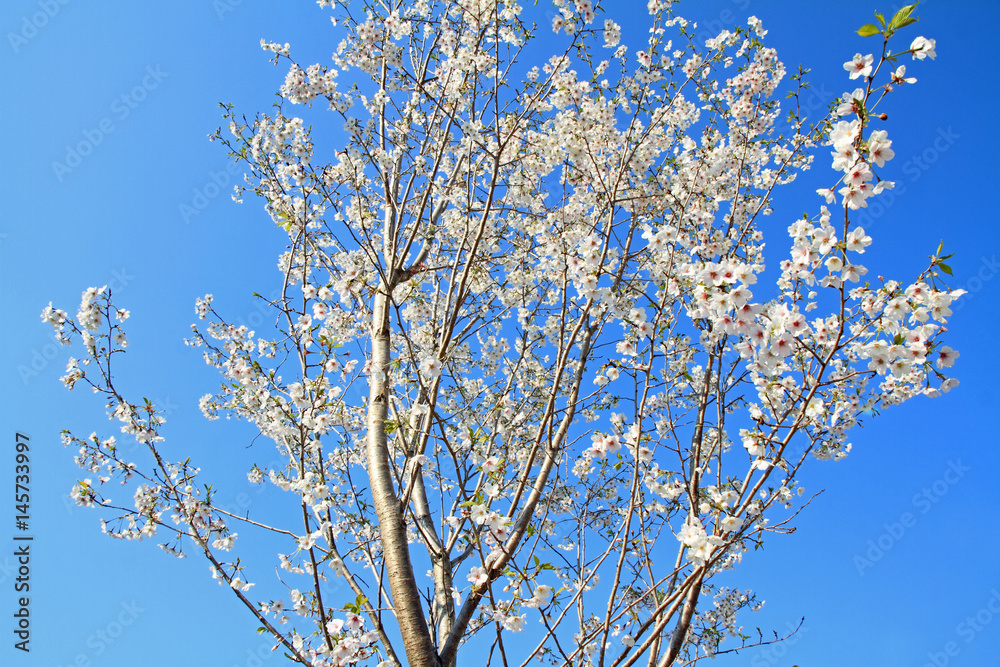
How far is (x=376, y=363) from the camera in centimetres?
326

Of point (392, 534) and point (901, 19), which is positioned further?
point (392, 534)

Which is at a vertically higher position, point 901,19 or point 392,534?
point 901,19

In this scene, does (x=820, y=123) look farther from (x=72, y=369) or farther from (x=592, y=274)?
(x=72, y=369)

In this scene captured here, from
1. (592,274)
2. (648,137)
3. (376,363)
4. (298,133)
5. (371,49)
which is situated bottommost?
(592,274)

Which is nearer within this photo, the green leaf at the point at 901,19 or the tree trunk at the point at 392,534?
the green leaf at the point at 901,19

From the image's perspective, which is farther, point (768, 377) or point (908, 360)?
point (768, 377)

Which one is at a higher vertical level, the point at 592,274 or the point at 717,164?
the point at 717,164

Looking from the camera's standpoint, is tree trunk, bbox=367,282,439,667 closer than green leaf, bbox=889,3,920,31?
No

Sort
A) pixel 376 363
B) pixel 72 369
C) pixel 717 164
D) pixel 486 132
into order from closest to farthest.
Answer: pixel 376 363
pixel 72 369
pixel 486 132
pixel 717 164

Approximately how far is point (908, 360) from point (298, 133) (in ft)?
12.2

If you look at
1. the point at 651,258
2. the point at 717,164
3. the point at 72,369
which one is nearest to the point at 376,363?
the point at 72,369

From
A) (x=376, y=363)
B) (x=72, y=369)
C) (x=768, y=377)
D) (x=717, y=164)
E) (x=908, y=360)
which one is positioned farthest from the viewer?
(x=717, y=164)

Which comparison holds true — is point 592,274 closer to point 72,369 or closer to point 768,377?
point 768,377

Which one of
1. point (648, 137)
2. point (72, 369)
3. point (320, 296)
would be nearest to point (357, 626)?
point (320, 296)
